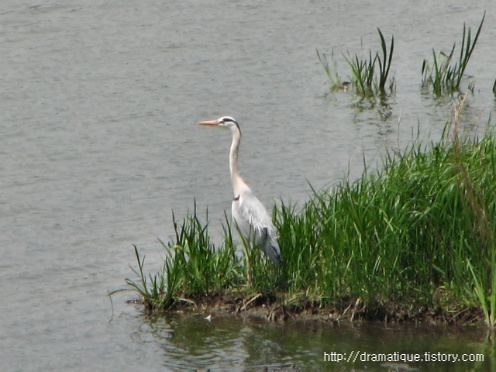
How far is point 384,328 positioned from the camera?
7488mm

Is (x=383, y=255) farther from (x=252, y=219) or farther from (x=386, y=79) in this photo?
(x=386, y=79)

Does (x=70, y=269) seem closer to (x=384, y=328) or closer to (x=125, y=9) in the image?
(x=384, y=328)

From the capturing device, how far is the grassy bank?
7398 mm

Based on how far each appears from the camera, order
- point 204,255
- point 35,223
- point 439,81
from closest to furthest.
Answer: point 204,255 → point 35,223 → point 439,81

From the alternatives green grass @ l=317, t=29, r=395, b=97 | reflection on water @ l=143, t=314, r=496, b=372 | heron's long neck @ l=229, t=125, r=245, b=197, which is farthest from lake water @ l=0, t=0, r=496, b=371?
heron's long neck @ l=229, t=125, r=245, b=197

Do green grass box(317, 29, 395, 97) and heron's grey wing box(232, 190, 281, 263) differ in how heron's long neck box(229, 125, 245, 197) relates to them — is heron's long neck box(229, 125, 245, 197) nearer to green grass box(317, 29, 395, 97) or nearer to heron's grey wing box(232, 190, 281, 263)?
heron's grey wing box(232, 190, 281, 263)

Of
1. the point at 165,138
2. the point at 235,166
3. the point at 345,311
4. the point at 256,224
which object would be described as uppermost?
the point at 235,166

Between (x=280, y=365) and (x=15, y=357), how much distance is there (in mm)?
2158

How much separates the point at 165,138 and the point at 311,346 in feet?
22.9

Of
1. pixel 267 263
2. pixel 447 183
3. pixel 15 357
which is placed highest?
pixel 447 183

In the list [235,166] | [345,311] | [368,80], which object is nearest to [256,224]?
[235,166]

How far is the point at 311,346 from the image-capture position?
7.30 meters

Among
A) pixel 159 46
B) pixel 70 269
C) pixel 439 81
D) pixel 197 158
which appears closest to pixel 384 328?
pixel 70 269

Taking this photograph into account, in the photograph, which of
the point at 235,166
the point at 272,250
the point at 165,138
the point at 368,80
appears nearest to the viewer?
the point at 272,250
